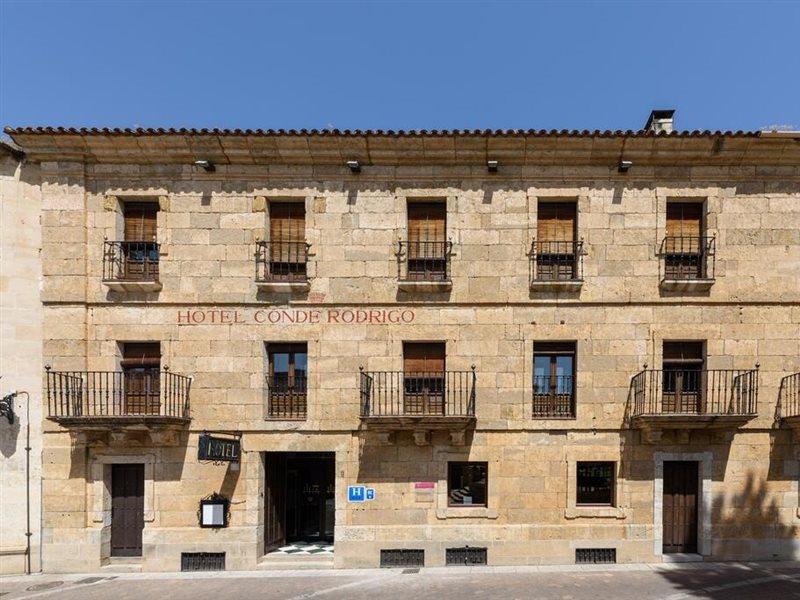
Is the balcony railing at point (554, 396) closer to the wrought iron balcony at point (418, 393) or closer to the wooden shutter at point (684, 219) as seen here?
the wrought iron balcony at point (418, 393)

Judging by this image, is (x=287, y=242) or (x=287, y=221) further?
(x=287, y=221)

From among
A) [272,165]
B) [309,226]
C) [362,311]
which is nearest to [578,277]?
[362,311]

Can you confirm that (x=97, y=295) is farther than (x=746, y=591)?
Yes

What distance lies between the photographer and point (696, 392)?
38.2 feet

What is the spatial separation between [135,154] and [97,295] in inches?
134

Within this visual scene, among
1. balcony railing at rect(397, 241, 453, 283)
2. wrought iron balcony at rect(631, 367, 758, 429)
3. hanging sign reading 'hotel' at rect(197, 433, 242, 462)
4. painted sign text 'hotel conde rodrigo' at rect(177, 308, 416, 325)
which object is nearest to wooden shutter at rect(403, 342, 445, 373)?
painted sign text 'hotel conde rodrigo' at rect(177, 308, 416, 325)

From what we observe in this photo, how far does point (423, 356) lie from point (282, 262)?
13.3 feet

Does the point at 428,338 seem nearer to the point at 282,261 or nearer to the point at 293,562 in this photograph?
the point at 282,261

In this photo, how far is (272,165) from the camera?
11.9 metres

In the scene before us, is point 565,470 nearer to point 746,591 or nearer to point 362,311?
point 746,591

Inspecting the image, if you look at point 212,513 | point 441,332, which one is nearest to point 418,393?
point 441,332

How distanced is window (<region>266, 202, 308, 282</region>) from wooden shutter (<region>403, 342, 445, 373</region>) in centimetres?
306

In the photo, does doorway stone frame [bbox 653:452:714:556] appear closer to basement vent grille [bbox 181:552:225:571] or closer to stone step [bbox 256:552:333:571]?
stone step [bbox 256:552:333:571]

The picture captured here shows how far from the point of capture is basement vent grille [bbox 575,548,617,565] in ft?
37.2
